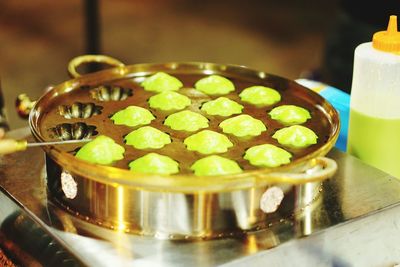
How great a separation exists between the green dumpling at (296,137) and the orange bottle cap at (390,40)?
0.33m

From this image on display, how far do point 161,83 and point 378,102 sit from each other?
2.17 ft

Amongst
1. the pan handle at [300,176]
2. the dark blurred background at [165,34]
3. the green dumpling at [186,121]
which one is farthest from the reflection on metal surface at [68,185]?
the dark blurred background at [165,34]

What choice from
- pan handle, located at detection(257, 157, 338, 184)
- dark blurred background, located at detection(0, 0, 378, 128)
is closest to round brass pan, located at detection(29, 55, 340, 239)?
pan handle, located at detection(257, 157, 338, 184)

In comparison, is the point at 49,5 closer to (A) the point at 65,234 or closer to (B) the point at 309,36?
(B) the point at 309,36

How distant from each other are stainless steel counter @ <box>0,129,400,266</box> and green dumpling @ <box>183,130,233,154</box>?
0.24 metres

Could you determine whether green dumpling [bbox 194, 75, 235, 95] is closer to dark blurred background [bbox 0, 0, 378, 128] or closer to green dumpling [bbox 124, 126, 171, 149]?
green dumpling [bbox 124, 126, 171, 149]

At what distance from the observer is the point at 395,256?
174 centimetres

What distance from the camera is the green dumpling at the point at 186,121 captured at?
1.82 meters

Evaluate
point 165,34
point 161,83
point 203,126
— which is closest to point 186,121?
point 203,126

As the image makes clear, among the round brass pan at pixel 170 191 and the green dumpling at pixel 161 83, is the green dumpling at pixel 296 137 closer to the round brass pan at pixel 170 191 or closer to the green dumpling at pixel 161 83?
the round brass pan at pixel 170 191

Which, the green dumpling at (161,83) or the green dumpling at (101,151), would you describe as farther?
the green dumpling at (161,83)

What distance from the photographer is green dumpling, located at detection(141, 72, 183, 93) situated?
2055mm

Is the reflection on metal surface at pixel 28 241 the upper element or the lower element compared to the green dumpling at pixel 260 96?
lower

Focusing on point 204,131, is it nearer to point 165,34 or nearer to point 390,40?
point 390,40
